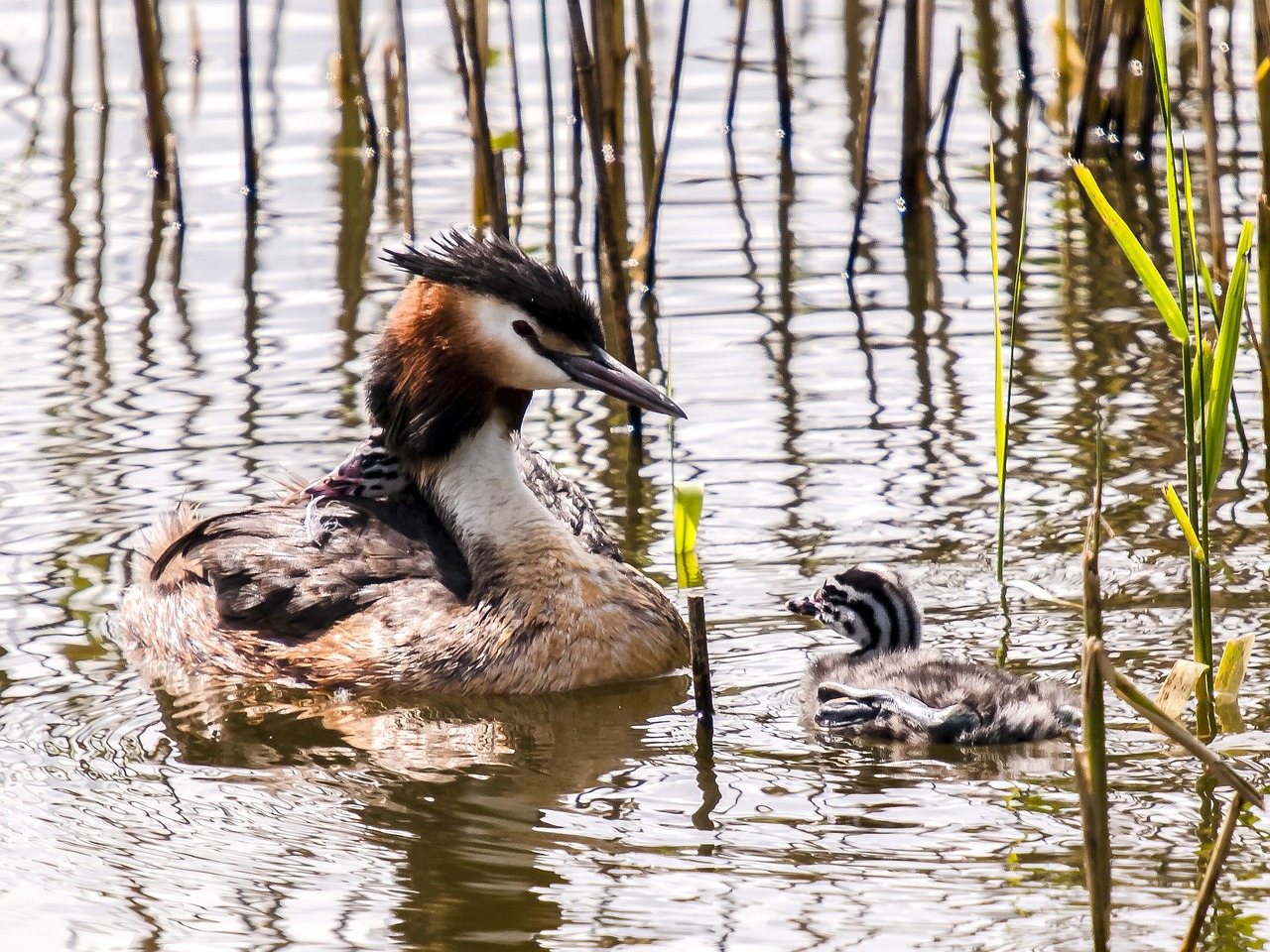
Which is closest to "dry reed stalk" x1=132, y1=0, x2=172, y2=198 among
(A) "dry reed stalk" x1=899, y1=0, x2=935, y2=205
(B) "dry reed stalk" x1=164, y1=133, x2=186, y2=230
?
(B) "dry reed stalk" x1=164, y1=133, x2=186, y2=230

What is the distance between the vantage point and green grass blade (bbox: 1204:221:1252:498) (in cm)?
442

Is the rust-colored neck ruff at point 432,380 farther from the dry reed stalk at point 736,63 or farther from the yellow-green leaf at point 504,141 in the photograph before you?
the dry reed stalk at point 736,63

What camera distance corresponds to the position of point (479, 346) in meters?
5.89

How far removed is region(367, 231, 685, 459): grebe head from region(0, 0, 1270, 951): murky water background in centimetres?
84

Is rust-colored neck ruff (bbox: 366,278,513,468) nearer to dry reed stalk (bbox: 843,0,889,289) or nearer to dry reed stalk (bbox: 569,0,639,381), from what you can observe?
dry reed stalk (bbox: 569,0,639,381)

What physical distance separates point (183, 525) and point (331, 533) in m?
0.74

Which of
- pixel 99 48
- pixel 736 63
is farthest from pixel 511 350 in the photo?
pixel 99 48

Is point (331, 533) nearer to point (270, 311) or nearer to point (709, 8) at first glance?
point (270, 311)

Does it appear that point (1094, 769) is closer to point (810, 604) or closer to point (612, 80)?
point (810, 604)

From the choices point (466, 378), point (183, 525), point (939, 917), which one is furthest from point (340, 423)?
point (939, 917)

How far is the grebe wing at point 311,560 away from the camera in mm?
5952

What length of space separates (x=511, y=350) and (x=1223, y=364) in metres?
2.20

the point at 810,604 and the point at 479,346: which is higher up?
the point at 479,346

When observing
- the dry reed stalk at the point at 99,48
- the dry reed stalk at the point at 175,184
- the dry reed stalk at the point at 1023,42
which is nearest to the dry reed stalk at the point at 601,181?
the dry reed stalk at the point at 175,184
